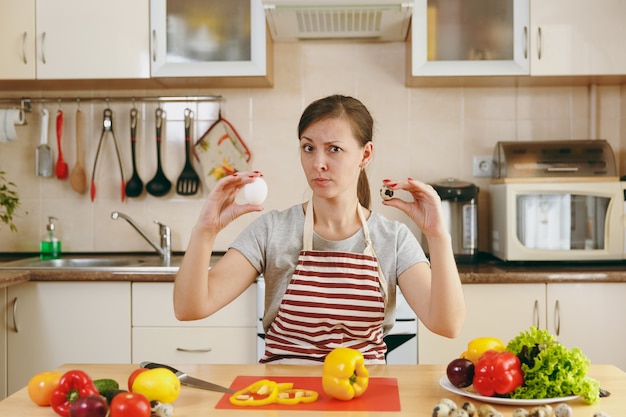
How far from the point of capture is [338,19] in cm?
299

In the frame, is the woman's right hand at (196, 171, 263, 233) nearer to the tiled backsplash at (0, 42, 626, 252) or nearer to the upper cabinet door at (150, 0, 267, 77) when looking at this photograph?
the upper cabinet door at (150, 0, 267, 77)

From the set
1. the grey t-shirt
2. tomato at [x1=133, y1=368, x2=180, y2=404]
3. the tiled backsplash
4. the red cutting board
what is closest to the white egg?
the grey t-shirt

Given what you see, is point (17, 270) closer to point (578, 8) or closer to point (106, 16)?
point (106, 16)

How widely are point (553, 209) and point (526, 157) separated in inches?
9.7

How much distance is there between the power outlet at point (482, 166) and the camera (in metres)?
3.29

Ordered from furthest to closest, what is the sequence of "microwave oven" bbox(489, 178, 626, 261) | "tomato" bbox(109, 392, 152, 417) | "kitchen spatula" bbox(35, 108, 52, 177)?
"kitchen spatula" bbox(35, 108, 52, 177), "microwave oven" bbox(489, 178, 626, 261), "tomato" bbox(109, 392, 152, 417)

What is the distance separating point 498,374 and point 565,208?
1812 mm

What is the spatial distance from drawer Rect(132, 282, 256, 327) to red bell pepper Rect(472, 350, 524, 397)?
1541 mm

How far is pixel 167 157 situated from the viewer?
132 inches

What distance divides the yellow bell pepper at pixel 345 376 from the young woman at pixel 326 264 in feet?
1.20

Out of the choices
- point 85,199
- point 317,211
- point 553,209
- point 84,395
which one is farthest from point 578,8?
point 84,395

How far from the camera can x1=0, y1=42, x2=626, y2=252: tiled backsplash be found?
328 centimetres

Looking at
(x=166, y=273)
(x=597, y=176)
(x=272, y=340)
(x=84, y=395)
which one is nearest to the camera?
(x=84, y=395)

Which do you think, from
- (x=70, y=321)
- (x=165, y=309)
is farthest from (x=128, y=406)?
(x=70, y=321)
